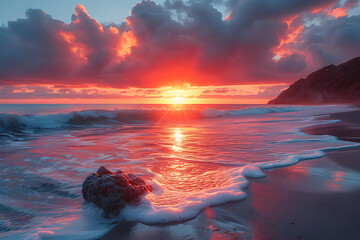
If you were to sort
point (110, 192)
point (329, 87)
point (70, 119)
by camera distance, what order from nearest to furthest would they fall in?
point (110, 192)
point (70, 119)
point (329, 87)

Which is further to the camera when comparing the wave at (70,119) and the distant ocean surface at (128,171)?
the wave at (70,119)

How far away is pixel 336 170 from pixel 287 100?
86.9 m

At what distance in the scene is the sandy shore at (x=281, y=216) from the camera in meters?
1.71

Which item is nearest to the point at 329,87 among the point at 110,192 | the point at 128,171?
the point at 128,171

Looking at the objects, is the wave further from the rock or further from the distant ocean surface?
the rock

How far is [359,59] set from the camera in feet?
211

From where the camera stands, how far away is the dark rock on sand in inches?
2200

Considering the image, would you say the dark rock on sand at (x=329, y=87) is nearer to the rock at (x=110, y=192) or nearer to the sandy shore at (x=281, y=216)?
the sandy shore at (x=281, y=216)

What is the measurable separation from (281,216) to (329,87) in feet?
253

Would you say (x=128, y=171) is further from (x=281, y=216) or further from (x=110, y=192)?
(x=281, y=216)

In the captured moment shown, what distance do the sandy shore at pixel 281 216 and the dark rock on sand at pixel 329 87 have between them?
5834cm

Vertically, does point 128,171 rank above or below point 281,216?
below

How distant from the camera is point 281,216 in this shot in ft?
6.41

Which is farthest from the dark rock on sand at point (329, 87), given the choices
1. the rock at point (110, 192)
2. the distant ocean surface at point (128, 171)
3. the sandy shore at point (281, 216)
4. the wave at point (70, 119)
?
the rock at point (110, 192)
